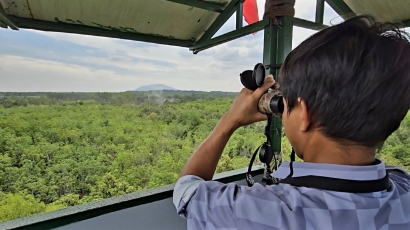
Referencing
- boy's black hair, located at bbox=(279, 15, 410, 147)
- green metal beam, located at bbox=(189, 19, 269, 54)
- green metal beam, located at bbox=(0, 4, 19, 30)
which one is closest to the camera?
boy's black hair, located at bbox=(279, 15, 410, 147)

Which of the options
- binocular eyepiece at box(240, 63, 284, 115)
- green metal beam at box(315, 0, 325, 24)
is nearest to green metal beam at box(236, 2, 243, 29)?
green metal beam at box(315, 0, 325, 24)

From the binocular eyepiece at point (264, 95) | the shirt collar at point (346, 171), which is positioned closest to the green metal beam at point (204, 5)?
the binocular eyepiece at point (264, 95)

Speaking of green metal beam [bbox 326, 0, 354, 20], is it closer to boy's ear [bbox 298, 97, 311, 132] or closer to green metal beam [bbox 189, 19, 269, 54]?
green metal beam [bbox 189, 19, 269, 54]

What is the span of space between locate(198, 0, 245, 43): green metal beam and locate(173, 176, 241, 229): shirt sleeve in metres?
1.27

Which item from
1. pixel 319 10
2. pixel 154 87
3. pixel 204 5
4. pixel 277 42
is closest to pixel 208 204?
pixel 277 42

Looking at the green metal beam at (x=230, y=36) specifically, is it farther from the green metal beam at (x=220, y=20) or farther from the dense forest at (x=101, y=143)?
the dense forest at (x=101, y=143)

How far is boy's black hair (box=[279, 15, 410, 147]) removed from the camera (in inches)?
17.0

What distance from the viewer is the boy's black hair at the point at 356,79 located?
43cm

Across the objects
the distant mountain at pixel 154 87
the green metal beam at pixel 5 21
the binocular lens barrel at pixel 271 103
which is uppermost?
the green metal beam at pixel 5 21

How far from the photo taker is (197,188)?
1.71 feet

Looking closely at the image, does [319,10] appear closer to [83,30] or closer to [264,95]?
[264,95]

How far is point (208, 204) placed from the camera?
485 millimetres

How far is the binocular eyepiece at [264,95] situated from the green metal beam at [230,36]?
68 centimetres

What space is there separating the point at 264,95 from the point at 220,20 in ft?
3.41
